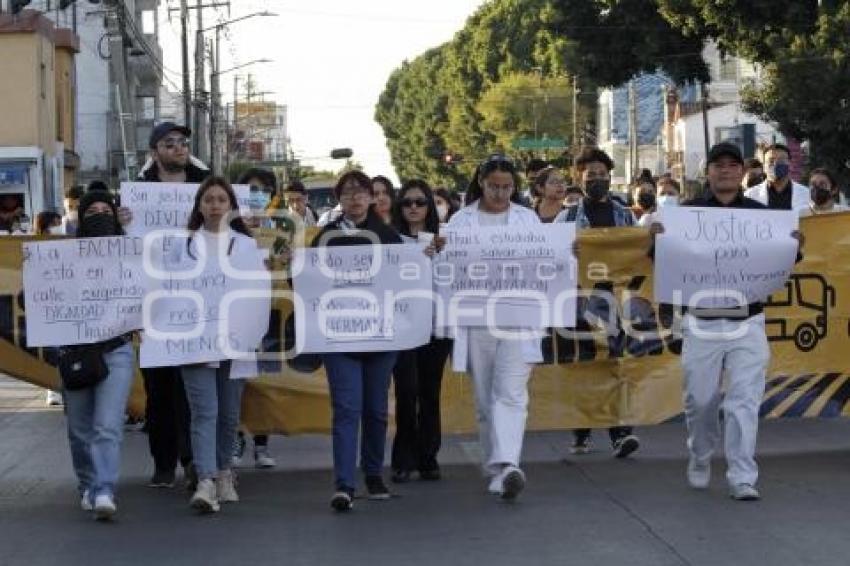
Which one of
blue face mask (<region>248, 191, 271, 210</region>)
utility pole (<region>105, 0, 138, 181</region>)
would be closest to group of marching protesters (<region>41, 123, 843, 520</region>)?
blue face mask (<region>248, 191, 271, 210</region>)

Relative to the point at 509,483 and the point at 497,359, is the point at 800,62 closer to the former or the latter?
the point at 497,359

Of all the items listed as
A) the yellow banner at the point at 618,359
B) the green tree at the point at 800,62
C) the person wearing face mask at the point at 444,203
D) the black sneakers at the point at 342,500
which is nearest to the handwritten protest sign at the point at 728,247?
the yellow banner at the point at 618,359

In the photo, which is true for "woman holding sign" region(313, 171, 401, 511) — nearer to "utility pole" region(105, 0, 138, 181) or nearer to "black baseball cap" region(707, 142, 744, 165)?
"black baseball cap" region(707, 142, 744, 165)

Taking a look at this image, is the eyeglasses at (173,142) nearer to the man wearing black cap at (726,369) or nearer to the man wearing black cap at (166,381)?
the man wearing black cap at (166,381)

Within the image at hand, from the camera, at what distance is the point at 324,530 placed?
8.38 metres

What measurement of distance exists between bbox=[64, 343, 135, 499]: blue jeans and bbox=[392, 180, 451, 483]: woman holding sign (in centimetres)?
183

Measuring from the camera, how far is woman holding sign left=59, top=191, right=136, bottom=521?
345 inches

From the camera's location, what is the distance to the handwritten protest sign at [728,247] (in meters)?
9.48

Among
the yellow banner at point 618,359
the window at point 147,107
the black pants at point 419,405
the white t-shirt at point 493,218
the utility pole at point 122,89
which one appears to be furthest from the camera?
the window at point 147,107

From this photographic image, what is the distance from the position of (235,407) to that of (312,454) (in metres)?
2.21

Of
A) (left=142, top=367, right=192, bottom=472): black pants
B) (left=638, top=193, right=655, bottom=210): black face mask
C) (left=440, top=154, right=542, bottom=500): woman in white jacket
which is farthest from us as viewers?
(left=638, top=193, right=655, bottom=210): black face mask

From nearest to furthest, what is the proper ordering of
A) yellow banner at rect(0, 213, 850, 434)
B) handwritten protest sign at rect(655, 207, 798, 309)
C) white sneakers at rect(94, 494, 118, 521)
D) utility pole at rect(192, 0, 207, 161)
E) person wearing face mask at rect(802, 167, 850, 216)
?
1. white sneakers at rect(94, 494, 118, 521)
2. handwritten protest sign at rect(655, 207, 798, 309)
3. yellow banner at rect(0, 213, 850, 434)
4. person wearing face mask at rect(802, 167, 850, 216)
5. utility pole at rect(192, 0, 207, 161)

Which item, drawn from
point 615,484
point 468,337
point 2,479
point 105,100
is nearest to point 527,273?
point 468,337

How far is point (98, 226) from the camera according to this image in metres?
9.09
